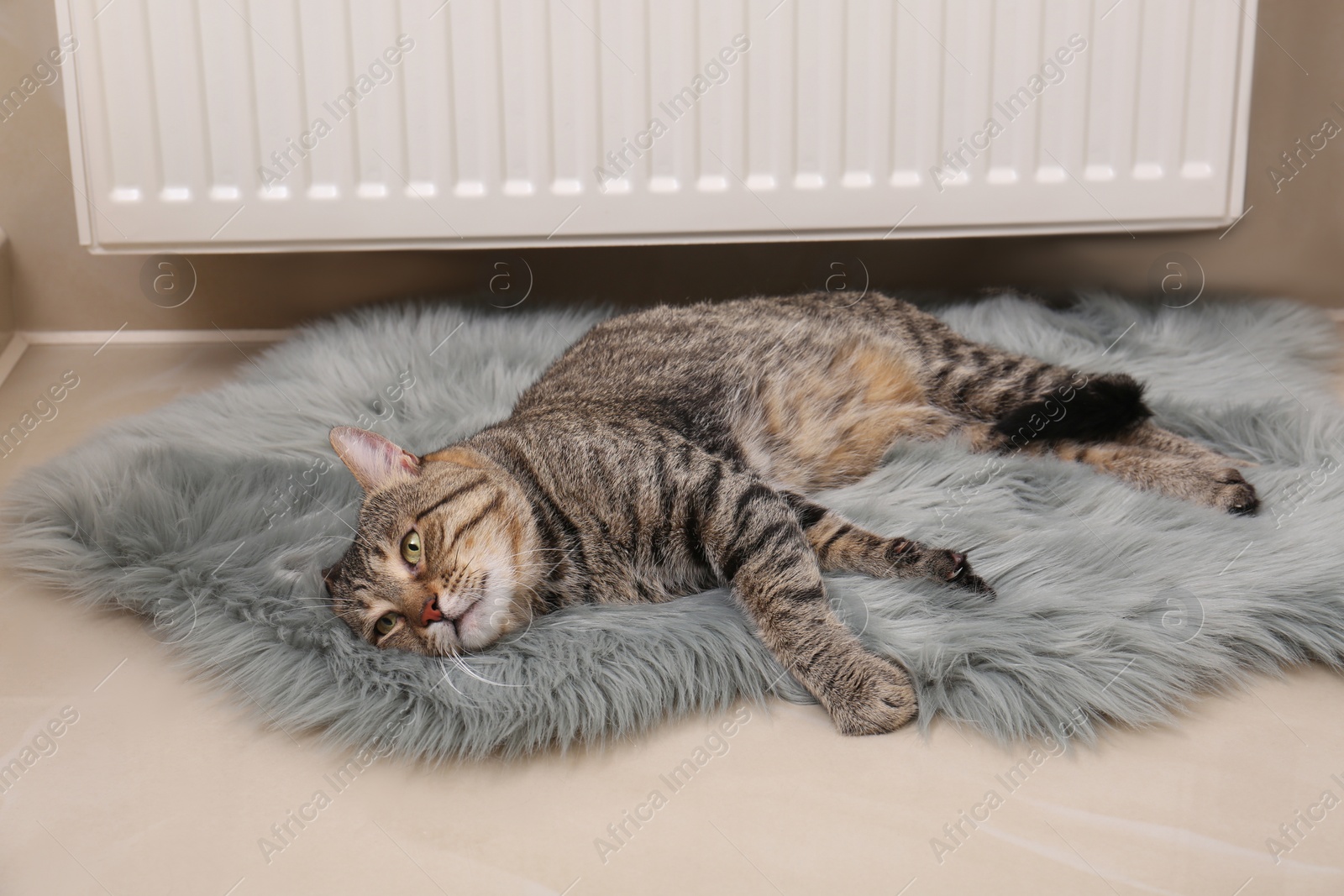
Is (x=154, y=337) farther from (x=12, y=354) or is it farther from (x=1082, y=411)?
(x=1082, y=411)

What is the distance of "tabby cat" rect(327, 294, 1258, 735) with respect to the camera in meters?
1.09

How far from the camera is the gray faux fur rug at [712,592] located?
1006 millimetres

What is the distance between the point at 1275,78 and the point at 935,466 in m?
1.19

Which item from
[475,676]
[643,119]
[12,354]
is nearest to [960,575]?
[475,676]

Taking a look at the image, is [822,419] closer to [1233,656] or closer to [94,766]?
[1233,656]

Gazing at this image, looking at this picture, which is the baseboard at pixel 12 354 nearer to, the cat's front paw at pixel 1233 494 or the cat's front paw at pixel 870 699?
the cat's front paw at pixel 870 699

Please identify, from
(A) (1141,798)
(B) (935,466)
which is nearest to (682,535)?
(B) (935,466)

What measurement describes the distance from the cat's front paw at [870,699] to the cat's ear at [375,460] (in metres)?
0.56

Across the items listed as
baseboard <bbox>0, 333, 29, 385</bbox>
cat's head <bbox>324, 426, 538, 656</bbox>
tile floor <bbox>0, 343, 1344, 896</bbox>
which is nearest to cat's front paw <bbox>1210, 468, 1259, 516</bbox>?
tile floor <bbox>0, 343, 1344, 896</bbox>

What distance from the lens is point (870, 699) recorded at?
996mm

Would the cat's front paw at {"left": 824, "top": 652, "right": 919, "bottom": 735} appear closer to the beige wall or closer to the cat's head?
the cat's head

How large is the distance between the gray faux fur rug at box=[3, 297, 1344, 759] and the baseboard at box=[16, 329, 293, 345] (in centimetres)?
43

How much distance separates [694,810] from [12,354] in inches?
71.0

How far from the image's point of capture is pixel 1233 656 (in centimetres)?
104
